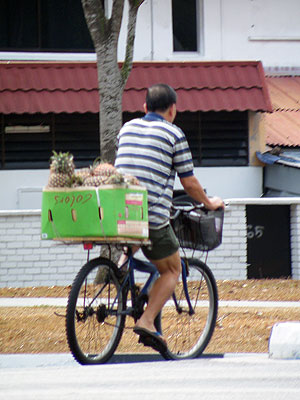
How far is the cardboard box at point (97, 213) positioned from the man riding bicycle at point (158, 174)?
265mm

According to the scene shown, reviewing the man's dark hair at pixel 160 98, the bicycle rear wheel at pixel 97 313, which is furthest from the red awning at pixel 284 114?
the bicycle rear wheel at pixel 97 313

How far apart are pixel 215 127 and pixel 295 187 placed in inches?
77.2

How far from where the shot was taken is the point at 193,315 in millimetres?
8023

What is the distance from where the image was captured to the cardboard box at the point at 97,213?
22.9 feet

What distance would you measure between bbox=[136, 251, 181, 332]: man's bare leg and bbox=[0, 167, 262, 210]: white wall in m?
11.0

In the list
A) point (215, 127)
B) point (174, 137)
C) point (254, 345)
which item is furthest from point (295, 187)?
point (174, 137)

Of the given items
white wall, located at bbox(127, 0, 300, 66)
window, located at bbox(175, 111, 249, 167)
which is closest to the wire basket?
window, located at bbox(175, 111, 249, 167)

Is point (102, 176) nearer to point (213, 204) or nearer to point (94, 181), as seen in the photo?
point (94, 181)

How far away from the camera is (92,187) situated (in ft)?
23.2

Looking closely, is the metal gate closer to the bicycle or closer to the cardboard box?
the bicycle

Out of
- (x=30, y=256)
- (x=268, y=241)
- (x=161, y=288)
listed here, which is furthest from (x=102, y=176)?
(x=268, y=241)

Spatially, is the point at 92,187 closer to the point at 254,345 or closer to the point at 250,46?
the point at 254,345

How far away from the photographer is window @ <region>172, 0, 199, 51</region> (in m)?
20.1

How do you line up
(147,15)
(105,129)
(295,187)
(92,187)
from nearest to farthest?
(92,187) < (105,129) < (295,187) < (147,15)
